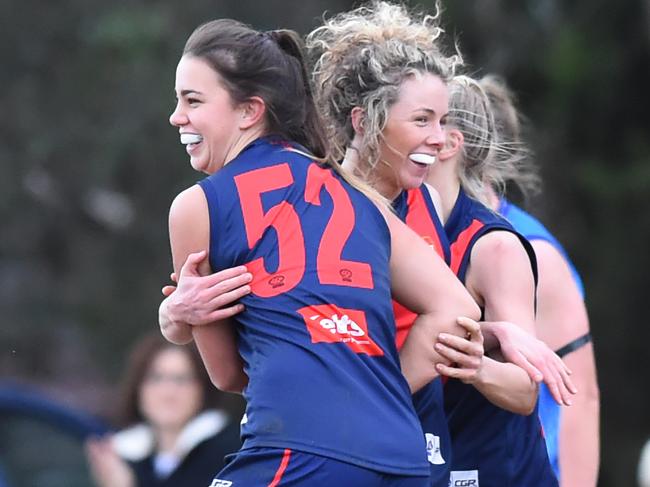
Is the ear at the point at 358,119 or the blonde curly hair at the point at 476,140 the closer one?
the ear at the point at 358,119

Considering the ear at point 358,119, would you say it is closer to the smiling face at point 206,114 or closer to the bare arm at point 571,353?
the smiling face at point 206,114

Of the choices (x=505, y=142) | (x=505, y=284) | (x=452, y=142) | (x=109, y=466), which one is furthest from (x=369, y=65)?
(x=109, y=466)

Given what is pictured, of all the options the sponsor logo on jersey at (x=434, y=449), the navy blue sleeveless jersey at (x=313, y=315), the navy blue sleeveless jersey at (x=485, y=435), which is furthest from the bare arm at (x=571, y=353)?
the navy blue sleeveless jersey at (x=313, y=315)

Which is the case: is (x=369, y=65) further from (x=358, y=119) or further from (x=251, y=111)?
(x=251, y=111)

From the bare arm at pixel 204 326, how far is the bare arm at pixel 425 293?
0.44 metres

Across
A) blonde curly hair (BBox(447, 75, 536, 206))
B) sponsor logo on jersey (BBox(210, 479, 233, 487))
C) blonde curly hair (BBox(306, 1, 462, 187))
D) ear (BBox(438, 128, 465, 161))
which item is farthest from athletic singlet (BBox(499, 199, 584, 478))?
sponsor logo on jersey (BBox(210, 479, 233, 487))

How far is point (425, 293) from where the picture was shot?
3.47 m

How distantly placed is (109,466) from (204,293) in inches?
174

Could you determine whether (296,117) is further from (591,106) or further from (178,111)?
(591,106)

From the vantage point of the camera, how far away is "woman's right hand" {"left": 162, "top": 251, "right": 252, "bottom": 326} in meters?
3.27

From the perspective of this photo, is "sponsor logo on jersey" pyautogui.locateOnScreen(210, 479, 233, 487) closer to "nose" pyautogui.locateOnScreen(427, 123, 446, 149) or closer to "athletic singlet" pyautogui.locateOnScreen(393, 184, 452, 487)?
"athletic singlet" pyautogui.locateOnScreen(393, 184, 452, 487)

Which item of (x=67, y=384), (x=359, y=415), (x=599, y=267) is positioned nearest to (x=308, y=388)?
(x=359, y=415)

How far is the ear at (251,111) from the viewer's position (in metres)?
3.45

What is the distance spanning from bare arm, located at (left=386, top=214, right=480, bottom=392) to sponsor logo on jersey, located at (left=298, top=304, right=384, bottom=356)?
10.4 inches
